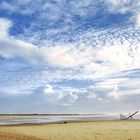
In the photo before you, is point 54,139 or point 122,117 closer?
point 54,139

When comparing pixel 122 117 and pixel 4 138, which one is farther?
pixel 122 117

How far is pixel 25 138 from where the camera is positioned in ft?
95.8

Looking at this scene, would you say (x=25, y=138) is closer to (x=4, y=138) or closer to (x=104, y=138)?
(x=4, y=138)

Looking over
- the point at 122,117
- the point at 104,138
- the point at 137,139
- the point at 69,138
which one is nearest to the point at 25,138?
the point at 69,138

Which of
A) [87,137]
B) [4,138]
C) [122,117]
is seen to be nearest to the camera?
[4,138]

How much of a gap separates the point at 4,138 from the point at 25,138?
1.86 metres

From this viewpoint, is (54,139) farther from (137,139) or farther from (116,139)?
(137,139)

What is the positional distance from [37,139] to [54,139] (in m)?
1.54

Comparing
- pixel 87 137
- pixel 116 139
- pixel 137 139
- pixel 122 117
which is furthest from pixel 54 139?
pixel 122 117

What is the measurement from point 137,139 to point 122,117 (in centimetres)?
4949

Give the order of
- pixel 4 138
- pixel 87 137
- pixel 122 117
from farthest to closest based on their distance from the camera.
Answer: pixel 122 117 → pixel 87 137 → pixel 4 138

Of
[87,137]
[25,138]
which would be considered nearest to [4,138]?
[25,138]

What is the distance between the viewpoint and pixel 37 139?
29219 mm

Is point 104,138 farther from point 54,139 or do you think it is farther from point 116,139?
point 54,139
